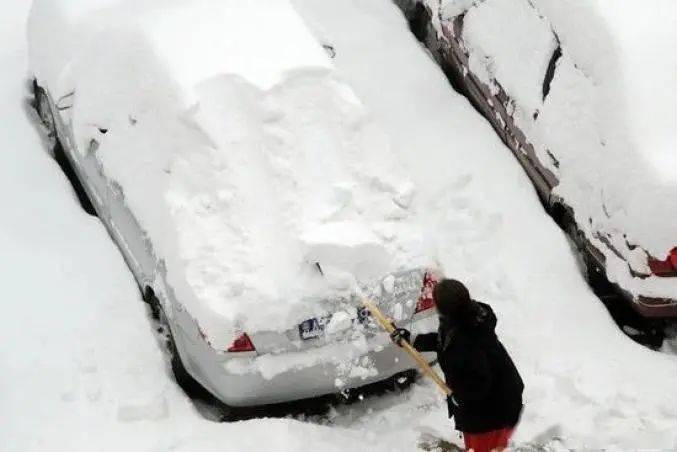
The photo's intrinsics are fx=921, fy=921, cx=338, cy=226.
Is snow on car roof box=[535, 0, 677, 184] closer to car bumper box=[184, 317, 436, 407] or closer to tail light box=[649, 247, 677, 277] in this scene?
tail light box=[649, 247, 677, 277]

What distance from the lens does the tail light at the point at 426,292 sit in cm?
542

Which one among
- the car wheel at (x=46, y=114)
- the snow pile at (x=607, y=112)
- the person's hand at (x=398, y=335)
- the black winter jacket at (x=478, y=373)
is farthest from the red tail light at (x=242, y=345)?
the car wheel at (x=46, y=114)

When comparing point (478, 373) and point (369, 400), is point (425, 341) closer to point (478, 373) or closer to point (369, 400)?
point (478, 373)

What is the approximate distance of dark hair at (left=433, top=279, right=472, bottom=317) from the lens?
4.62 meters

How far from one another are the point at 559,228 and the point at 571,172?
548 mm

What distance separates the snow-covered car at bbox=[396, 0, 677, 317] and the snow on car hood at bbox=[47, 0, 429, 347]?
151cm

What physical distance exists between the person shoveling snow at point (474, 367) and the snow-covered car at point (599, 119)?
1674 mm

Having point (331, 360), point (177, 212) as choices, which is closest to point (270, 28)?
point (177, 212)

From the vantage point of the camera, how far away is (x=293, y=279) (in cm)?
521

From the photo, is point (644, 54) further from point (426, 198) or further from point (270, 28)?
point (270, 28)

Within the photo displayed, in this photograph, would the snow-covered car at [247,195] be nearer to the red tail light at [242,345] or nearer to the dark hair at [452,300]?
the red tail light at [242,345]

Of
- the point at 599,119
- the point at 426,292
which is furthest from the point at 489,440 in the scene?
the point at 599,119

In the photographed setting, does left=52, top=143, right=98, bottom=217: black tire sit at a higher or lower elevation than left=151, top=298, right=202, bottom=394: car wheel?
lower

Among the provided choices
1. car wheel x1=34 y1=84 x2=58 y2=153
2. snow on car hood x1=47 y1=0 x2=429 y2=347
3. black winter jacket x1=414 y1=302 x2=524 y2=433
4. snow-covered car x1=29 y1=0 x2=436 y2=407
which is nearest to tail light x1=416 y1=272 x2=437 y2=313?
snow-covered car x1=29 y1=0 x2=436 y2=407
